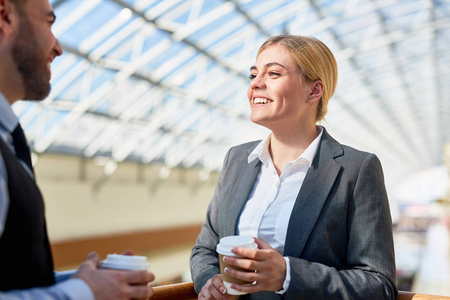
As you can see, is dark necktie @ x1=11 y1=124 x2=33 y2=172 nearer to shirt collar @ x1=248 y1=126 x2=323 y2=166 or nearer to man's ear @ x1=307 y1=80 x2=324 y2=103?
shirt collar @ x1=248 y1=126 x2=323 y2=166

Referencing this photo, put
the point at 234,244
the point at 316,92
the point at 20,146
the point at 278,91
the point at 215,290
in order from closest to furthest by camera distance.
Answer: the point at 20,146, the point at 234,244, the point at 215,290, the point at 278,91, the point at 316,92

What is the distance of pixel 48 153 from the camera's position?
1695 cm

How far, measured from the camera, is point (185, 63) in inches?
651

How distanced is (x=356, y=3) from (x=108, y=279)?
18.0m

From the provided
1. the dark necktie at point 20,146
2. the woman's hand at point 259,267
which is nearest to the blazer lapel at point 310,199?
the woman's hand at point 259,267

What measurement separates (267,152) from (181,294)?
31.2 inches

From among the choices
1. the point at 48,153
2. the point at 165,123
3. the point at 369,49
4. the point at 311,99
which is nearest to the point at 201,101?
the point at 165,123

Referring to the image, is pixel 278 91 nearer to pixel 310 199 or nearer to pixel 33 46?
pixel 310 199

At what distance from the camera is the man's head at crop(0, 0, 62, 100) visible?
1.48 metres

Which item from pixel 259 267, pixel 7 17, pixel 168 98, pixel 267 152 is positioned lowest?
pixel 259 267

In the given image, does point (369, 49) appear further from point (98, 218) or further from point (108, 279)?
point (108, 279)

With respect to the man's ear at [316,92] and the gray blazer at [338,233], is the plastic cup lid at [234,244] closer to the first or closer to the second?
the gray blazer at [338,233]

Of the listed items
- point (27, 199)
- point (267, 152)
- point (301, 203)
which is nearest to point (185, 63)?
point (267, 152)

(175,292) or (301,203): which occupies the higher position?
(301,203)
